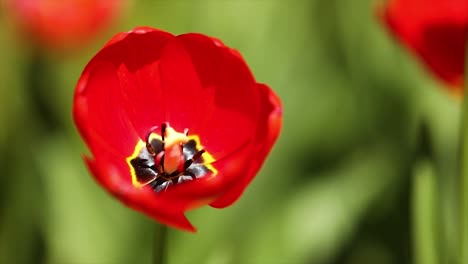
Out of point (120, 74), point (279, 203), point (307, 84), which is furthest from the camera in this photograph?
point (307, 84)

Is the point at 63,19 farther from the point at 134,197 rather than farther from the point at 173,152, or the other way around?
the point at 134,197

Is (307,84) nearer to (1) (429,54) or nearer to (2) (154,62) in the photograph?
(1) (429,54)

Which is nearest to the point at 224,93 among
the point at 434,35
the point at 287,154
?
the point at 434,35

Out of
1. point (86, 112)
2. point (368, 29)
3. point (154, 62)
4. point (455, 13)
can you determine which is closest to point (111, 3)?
point (368, 29)

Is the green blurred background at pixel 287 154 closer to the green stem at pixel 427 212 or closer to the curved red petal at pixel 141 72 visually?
the green stem at pixel 427 212

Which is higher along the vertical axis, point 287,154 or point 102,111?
point 102,111

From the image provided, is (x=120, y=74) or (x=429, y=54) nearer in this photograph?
(x=120, y=74)

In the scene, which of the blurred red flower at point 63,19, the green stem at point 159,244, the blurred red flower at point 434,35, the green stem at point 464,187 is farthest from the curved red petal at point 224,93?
the blurred red flower at point 63,19
